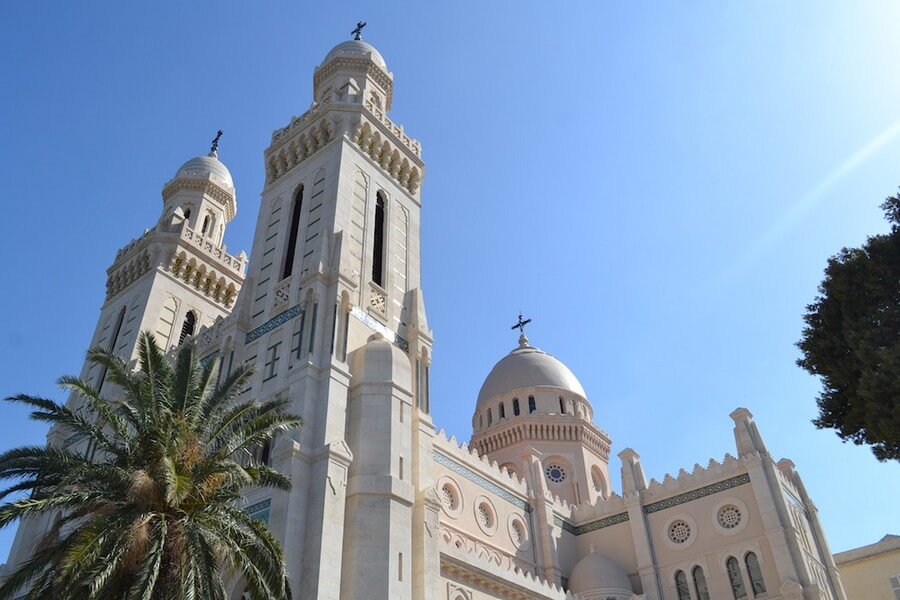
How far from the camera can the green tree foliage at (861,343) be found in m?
13.6

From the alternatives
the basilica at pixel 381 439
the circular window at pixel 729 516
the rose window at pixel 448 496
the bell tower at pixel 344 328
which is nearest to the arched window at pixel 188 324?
the basilica at pixel 381 439

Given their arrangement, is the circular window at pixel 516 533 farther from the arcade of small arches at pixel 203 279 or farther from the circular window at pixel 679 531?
the arcade of small arches at pixel 203 279

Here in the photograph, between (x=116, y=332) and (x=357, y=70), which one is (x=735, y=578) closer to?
(x=357, y=70)

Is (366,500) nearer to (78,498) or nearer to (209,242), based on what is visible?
(78,498)

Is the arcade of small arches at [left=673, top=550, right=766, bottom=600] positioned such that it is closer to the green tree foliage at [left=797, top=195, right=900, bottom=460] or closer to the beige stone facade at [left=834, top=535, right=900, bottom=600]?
the beige stone facade at [left=834, top=535, right=900, bottom=600]

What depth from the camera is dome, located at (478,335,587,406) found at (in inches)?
1788

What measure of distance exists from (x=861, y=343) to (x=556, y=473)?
1179 inches

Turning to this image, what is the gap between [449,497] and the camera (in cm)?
3080

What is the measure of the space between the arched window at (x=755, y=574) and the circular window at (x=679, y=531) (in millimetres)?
2697

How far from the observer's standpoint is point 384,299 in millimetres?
27484

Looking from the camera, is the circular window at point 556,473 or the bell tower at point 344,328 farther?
the circular window at point 556,473

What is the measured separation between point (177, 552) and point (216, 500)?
50.2 inches

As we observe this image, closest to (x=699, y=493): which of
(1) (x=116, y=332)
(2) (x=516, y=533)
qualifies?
(2) (x=516, y=533)

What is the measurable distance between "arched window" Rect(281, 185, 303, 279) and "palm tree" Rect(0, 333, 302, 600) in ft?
36.1
